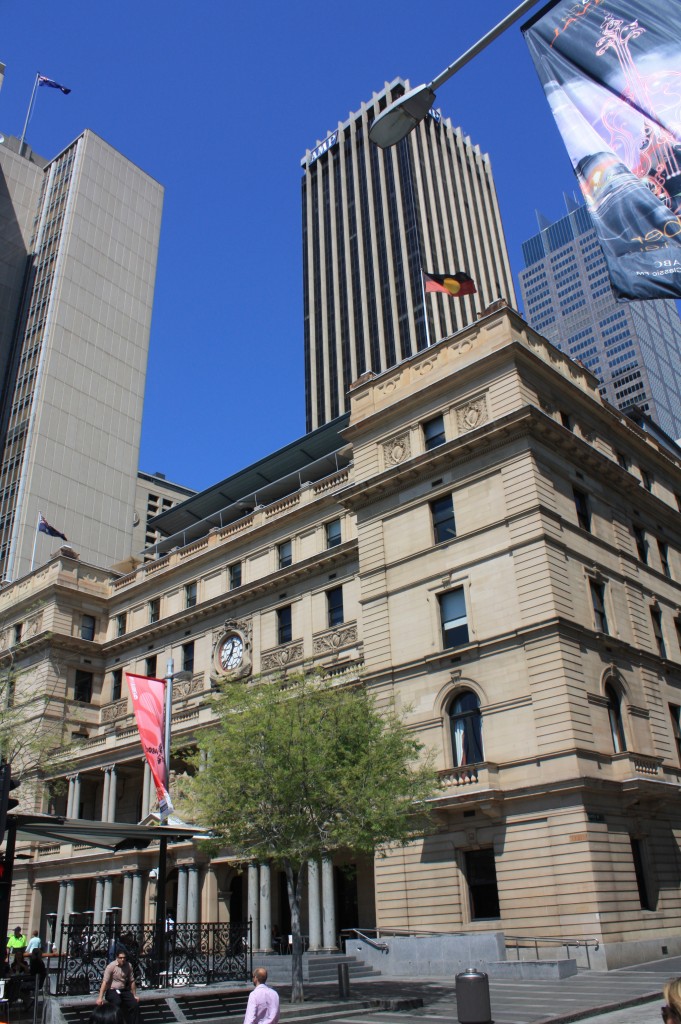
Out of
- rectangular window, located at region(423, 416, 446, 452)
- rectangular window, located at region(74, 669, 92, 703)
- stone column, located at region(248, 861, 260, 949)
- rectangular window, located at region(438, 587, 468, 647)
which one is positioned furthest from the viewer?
rectangular window, located at region(74, 669, 92, 703)

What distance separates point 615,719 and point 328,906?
42.0ft

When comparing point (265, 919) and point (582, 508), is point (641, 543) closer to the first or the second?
point (582, 508)

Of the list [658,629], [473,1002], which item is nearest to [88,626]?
[658,629]

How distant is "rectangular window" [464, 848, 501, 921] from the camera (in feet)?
87.9

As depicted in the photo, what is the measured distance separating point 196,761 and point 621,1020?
16.3 metres

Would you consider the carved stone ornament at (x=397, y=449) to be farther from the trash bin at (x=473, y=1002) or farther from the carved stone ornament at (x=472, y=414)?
the trash bin at (x=473, y=1002)

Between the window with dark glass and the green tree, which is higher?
the window with dark glass

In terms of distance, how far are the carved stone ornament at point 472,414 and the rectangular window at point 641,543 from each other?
9744 millimetres

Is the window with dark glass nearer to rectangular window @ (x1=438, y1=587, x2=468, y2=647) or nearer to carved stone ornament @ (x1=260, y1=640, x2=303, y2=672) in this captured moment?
carved stone ornament @ (x1=260, y1=640, x2=303, y2=672)

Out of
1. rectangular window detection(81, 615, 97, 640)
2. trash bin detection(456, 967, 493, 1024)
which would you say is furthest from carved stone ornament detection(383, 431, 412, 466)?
rectangular window detection(81, 615, 97, 640)

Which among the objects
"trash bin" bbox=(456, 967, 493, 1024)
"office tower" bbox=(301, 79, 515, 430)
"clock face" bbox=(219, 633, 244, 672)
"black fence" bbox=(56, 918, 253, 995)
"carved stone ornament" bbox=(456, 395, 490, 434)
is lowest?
"trash bin" bbox=(456, 967, 493, 1024)

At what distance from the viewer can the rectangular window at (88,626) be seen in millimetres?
52594

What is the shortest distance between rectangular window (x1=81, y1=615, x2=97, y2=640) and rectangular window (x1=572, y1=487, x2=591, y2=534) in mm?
32926

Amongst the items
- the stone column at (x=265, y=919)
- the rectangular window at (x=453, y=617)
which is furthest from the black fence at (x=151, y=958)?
the rectangular window at (x=453, y=617)
